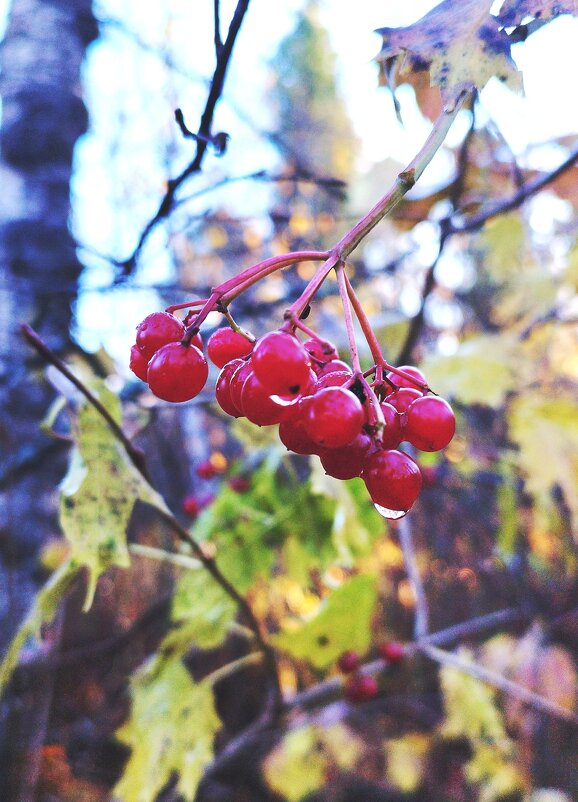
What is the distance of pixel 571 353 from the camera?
214 inches

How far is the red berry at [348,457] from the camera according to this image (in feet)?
2.05

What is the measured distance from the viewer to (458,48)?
0.74 metres

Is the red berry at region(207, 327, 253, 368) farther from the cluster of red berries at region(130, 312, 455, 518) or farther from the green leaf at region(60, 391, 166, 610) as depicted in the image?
the green leaf at region(60, 391, 166, 610)

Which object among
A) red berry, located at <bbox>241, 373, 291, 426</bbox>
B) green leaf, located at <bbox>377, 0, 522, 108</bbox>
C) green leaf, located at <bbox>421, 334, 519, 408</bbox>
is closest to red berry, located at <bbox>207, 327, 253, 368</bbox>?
red berry, located at <bbox>241, 373, 291, 426</bbox>

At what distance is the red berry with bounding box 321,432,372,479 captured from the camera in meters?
0.63

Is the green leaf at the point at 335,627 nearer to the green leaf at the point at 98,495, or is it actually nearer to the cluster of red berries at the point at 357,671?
the cluster of red berries at the point at 357,671

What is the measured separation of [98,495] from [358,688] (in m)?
1.37

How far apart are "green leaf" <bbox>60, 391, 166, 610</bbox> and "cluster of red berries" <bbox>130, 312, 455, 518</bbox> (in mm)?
380

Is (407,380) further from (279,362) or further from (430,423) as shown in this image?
(279,362)

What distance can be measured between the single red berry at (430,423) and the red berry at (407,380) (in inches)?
2.5

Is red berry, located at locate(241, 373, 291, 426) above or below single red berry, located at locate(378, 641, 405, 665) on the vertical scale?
above

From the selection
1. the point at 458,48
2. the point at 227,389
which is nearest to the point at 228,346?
the point at 227,389

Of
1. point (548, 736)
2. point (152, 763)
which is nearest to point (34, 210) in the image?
point (152, 763)

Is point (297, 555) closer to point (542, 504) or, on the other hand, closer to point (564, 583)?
point (542, 504)
